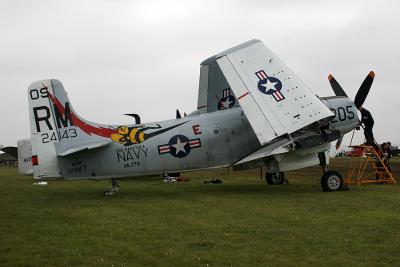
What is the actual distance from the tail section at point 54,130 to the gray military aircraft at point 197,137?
0.03 metres

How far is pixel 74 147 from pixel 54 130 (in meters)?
0.96

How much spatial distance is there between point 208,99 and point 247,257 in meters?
12.8

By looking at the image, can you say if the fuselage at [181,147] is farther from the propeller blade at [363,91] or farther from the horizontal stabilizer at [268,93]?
the horizontal stabilizer at [268,93]

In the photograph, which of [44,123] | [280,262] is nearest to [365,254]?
[280,262]

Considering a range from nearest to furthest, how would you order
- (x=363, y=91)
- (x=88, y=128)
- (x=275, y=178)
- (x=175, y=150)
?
(x=175, y=150), (x=88, y=128), (x=363, y=91), (x=275, y=178)

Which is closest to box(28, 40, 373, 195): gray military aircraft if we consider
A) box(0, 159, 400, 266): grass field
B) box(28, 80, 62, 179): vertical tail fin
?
box(28, 80, 62, 179): vertical tail fin

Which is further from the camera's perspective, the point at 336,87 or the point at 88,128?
the point at 336,87

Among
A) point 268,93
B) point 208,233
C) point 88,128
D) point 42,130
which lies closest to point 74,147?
point 88,128

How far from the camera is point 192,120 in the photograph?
17094mm

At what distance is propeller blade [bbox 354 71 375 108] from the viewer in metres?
17.5

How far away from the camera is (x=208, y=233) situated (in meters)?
8.57

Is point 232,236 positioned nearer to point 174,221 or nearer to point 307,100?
point 174,221

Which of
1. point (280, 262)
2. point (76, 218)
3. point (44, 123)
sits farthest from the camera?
point (44, 123)

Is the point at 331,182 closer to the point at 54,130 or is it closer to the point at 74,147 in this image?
the point at 74,147
